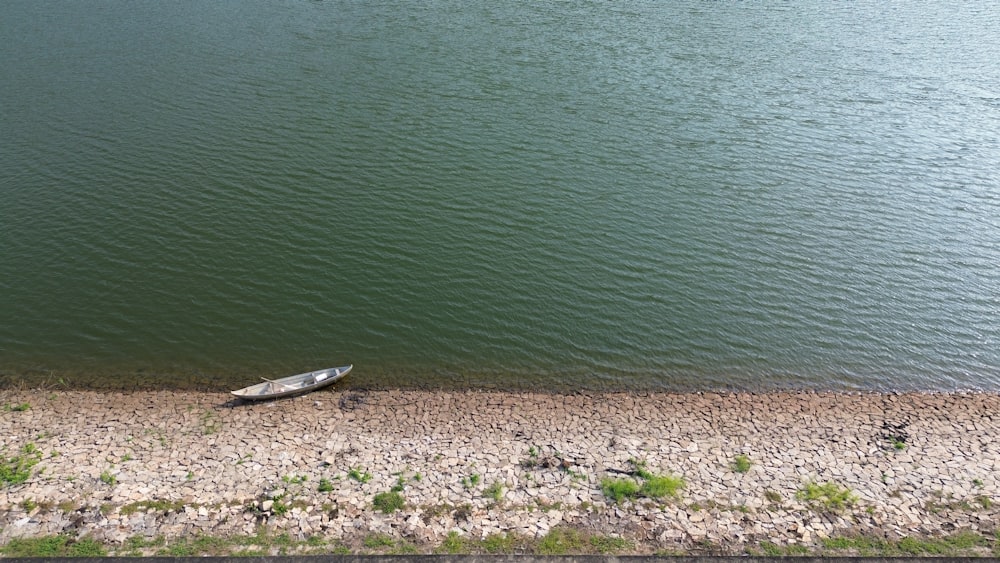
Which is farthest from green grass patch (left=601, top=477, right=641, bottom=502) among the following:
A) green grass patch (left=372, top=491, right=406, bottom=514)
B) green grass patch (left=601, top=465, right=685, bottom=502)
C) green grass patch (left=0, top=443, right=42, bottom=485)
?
green grass patch (left=0, top=443, right=42, bottom=485)

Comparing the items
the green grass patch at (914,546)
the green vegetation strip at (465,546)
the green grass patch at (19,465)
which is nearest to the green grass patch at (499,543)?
the green vegetation strip at (465,546)

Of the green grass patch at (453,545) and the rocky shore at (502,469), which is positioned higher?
the rocky shore at (502,469)

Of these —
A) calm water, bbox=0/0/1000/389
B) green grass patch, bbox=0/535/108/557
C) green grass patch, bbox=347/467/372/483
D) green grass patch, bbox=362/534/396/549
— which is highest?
calm water, bbox=0/0/1000/389

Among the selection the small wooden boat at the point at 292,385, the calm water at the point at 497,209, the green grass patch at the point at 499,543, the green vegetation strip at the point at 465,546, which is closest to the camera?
the green vegetation strip at the point at 465,546

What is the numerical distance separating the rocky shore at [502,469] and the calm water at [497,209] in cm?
148

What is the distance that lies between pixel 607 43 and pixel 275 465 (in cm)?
3642

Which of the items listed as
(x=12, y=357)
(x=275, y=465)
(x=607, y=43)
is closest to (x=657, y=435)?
(x=275, y=465)

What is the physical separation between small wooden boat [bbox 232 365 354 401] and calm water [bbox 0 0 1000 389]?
37.5 inches

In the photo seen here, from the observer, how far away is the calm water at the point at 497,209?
20.6 m

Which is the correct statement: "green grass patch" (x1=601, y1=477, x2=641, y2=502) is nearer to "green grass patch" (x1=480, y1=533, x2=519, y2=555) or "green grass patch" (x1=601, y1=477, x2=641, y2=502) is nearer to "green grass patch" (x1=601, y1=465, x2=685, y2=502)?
"green grass patch" (x1=601, y1=465, x2=685, y2=502)

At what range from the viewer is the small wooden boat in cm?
1817

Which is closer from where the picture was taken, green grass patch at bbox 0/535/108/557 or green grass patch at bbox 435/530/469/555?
green grass patch at bbox 0/535/108/557

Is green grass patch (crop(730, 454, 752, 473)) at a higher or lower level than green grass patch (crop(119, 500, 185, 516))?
higher

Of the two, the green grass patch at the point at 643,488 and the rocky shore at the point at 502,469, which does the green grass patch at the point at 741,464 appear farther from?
the green grass patch at the point at 643,488
